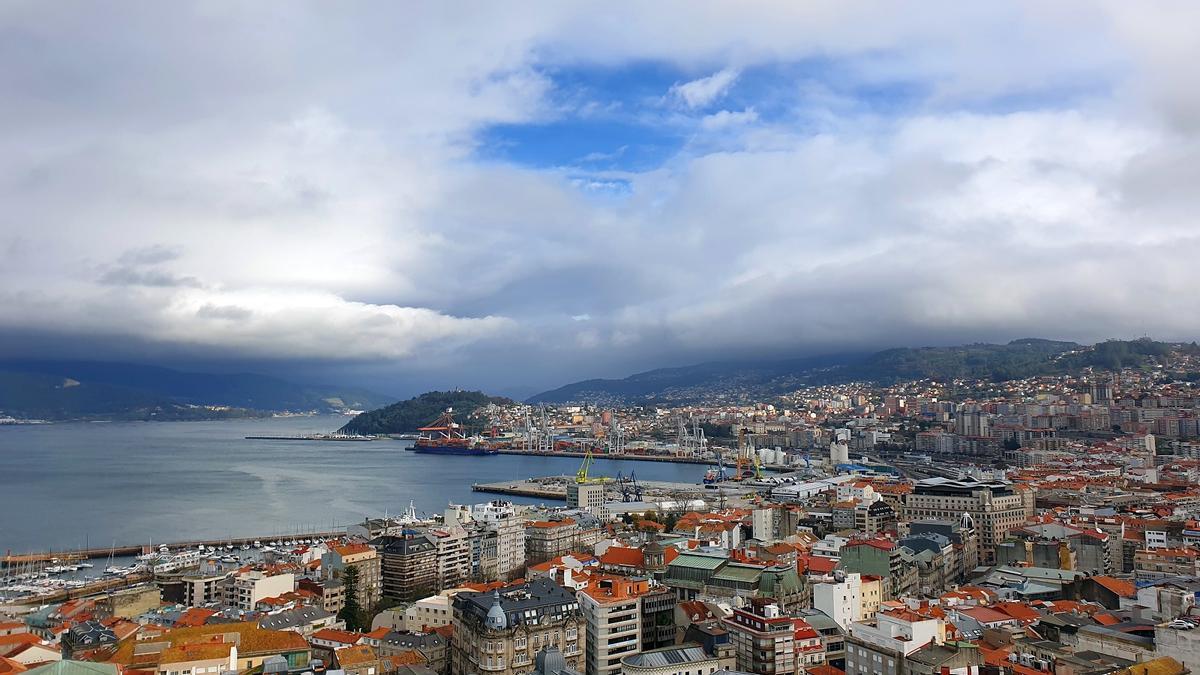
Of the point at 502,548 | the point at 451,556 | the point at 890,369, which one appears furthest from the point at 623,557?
the point at 890,369

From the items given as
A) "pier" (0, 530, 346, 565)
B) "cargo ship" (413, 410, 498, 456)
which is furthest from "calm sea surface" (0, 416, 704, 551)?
"cargo ship" (413, 410, 498, 456)

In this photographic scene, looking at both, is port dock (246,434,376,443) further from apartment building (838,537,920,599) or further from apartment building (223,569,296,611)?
apartment building (838,537,920,599)

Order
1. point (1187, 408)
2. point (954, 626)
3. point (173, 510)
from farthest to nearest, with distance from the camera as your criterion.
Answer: point (1187, 408)
point (173, 510)
point (954, 626)

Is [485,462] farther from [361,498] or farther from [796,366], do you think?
[796,366]

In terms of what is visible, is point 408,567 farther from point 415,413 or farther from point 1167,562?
point 415,413

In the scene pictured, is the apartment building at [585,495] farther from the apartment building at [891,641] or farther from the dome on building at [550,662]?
the dome on building at [550,662]

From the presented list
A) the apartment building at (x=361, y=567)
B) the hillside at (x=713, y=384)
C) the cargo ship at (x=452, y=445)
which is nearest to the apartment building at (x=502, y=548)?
the apartment building at (x=361, y=567)

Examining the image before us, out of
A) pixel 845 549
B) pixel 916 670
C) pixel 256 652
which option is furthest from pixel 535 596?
pixel 845 549
